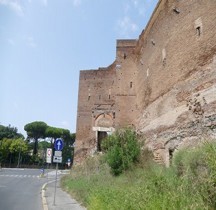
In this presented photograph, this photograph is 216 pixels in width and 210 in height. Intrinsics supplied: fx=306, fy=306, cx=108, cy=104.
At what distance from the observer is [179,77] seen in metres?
14.4

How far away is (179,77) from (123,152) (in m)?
4.40

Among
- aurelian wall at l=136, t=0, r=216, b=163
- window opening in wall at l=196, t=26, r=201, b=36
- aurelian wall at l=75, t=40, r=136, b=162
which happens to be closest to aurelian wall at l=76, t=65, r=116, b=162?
aurelian wall at l=75, t=40, r=136, b=162

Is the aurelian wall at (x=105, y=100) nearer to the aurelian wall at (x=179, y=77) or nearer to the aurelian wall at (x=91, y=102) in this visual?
the aurelian wall at (x=91, y=102)

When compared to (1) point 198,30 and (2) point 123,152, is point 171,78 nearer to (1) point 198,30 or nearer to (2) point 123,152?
(1) point 198,30

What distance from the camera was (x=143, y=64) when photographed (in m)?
21.4

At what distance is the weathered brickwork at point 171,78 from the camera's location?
12047mm

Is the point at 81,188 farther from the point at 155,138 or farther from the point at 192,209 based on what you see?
the point at 192,209

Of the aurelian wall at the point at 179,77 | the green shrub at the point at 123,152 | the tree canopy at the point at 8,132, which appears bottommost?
the green shrub at the point at 123,152

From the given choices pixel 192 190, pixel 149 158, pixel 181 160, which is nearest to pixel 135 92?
pixel 149 158

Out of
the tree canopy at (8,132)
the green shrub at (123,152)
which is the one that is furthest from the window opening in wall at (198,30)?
the tree canopy at (8,132)

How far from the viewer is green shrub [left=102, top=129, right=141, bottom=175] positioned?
45.5 feet

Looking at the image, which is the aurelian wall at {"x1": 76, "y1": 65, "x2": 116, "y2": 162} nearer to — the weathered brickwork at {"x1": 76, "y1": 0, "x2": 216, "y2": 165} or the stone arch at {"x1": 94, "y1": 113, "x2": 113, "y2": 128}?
the stone arch at {"x1": 94, "y1": 113, "x2": 113, "y2": 128}

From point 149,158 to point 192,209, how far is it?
11138 millimetres

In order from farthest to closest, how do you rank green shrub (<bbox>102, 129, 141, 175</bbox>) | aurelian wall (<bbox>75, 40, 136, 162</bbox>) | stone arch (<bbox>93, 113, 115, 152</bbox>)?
stone arch (<bbox>93, 113, 115, 152</bbox>) < aurelian wall (<bbox>75, 40, 136, 162</bbox>) < green shrub (<bbox>102, 129, 141, 175</bbox>)
